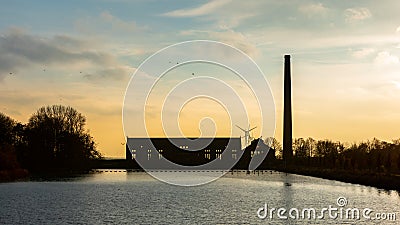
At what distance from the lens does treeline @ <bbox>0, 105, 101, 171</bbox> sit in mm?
94938

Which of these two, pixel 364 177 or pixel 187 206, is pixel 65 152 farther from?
pixel 187 206

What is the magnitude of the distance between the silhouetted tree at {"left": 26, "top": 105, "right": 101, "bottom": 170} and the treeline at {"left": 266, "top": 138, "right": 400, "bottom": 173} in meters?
34.6

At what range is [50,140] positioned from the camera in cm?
9644

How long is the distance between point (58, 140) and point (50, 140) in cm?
203

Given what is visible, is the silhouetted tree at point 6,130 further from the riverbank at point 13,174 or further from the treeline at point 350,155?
the treeline at point 350,155

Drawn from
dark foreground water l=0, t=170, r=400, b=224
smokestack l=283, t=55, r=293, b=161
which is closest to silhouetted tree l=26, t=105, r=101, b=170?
smokestack l=283, t=55, r=293, b=161

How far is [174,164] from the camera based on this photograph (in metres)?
133

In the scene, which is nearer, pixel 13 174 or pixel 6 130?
pixel 13 174

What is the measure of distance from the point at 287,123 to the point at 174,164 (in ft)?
135

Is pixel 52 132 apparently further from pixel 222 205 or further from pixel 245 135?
pixel 222 205

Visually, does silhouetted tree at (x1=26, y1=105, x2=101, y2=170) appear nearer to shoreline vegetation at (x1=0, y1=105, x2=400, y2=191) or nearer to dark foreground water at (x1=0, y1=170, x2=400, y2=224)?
shoreline vegetation at (x1=0, y1=105, x2=400, y2=191)

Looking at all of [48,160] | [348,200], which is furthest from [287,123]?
[348,200]

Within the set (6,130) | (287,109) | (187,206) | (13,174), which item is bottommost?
(187,206)

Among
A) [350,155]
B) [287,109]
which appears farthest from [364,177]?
[287,109]
